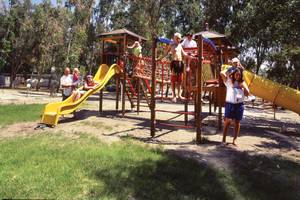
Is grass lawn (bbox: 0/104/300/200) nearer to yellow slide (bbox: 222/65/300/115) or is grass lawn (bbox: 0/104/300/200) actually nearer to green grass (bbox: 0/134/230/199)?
green grass (bbox: 0/134/230/199)

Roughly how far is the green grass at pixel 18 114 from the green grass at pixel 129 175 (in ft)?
13.7

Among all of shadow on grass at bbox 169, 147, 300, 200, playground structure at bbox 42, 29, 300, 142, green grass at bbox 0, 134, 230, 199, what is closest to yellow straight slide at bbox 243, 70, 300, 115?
playground structure at bbox 42, 29, 300, 142

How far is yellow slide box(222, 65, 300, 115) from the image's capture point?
12844mm

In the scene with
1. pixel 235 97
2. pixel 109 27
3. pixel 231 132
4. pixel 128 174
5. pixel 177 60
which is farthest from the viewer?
pixel 109 27

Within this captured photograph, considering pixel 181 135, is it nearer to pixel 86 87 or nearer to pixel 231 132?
pixel 231 132

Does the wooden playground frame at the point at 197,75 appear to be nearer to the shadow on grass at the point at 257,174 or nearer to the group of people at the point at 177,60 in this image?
the group of people at the point at 177,60

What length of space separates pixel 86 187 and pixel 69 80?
27.8ft

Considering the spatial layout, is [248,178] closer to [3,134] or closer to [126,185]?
[126,185]

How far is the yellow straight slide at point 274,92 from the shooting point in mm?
12844

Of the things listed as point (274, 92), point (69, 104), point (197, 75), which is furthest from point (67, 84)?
point (274, 92)

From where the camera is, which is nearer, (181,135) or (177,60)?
(177,60)

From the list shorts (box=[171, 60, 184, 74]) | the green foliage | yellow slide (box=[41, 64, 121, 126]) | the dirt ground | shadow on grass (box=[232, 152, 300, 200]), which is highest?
the green foliage

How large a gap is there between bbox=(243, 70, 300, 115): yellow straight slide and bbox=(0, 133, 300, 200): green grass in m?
4.07

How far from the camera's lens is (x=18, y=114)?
1510 cm
